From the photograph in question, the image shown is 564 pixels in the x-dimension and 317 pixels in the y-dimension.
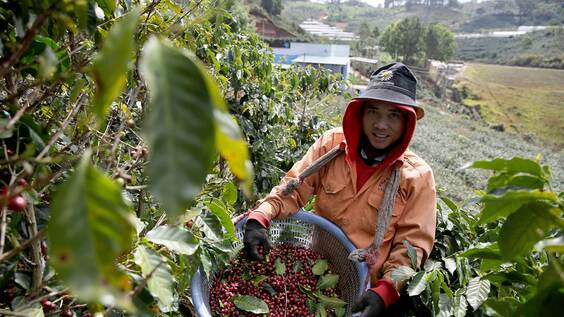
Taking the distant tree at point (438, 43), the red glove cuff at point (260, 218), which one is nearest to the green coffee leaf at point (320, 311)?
the red glove cuff at point (260, 218)

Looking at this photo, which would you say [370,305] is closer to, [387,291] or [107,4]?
[387,291]

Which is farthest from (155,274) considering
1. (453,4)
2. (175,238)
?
(453,4)

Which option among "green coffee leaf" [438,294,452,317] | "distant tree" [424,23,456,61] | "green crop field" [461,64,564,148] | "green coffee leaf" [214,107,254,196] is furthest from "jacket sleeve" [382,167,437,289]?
"distant tree" [424,23,456,61]

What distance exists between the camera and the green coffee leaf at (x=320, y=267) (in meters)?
2.10

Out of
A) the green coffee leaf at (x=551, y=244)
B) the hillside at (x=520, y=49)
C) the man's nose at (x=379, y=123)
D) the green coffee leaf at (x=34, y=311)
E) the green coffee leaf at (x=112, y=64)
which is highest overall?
the green coffee leaf at (x=112, y=64)

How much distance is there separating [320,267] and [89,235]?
1.89m

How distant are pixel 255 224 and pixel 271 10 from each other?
7917 centimetres

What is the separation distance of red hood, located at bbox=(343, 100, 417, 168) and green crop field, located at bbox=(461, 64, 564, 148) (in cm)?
4342

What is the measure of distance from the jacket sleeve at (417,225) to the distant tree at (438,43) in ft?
228

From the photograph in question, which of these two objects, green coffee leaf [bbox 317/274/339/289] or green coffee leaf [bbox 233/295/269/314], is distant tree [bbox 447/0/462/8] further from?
green coffee leaf [bbox 233/295/269/314]

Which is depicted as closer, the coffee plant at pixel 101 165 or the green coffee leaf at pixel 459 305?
the coffee plant at pixel 101 165

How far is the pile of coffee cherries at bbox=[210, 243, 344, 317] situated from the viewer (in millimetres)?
1841

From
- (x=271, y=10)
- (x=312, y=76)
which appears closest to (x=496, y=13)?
(x=271, y=10)

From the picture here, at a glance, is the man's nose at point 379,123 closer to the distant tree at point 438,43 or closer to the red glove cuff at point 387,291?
the red glove cuff at point 387,291
